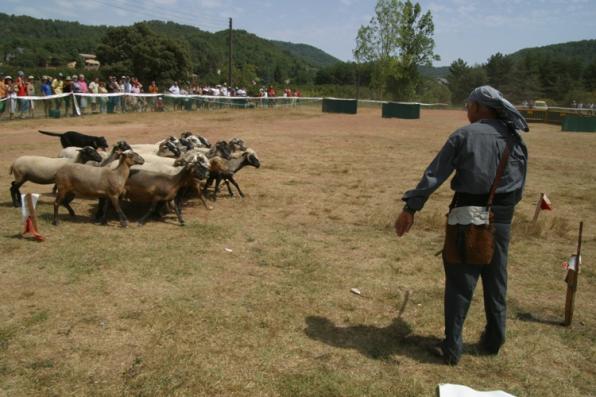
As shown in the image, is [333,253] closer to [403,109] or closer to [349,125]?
[349,125]

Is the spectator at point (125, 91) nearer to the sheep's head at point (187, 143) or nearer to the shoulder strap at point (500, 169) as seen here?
the sheep's head at point (187, 143)

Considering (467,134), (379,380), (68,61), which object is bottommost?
(379,380)

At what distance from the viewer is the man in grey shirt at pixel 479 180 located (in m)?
4.03

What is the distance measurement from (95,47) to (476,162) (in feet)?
418

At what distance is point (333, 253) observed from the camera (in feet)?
24.3

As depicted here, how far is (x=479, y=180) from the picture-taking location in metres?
4.04

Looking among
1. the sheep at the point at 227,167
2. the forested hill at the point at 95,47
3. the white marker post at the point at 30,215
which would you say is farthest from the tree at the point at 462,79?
the white marker post at the point at 30,215

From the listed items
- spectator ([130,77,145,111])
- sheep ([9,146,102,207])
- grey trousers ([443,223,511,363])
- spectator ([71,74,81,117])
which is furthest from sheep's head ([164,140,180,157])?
spectator ([130,77,145,111])

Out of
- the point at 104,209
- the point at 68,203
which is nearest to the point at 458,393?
the point at 104,209

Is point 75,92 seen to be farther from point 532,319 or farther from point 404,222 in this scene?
point 532,319

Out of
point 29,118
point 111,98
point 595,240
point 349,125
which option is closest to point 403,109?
point 349,125

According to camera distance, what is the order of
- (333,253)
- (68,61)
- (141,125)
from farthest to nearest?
(68,61) < (141,125) < (333,253)

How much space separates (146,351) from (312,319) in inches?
68.7

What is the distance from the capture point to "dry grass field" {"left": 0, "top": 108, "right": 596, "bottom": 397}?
4.18m
